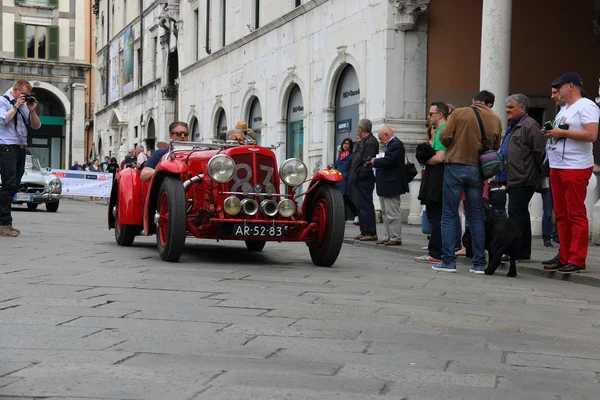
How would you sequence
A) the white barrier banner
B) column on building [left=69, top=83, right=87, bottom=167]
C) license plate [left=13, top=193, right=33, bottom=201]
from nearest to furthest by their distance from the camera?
license plate [left=13, top=193, right=33, bottom=201]
the white barrier banner
column on building [left=69, top=83, right=87, bottom=167]

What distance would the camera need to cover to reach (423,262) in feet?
35.2

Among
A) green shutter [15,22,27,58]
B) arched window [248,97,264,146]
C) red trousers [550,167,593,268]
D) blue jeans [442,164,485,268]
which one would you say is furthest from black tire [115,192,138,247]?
green shutter [15,22,27,58]

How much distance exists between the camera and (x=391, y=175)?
12.8m

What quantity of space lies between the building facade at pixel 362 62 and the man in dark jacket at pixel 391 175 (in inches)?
66.6

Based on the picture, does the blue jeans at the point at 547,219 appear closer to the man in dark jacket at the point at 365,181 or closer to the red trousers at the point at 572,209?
the man in dark jacket at the point at 365,181

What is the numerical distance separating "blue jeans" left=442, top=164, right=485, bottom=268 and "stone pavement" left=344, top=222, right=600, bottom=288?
792 mm

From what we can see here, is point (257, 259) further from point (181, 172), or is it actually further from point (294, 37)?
point (294, 37)

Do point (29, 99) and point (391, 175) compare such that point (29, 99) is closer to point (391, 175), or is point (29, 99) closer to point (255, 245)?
point (255, 245)

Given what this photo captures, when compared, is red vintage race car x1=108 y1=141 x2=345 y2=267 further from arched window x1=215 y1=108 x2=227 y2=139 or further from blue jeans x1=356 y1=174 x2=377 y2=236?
arched window x1=215 y1=108 x2=227 y2=139

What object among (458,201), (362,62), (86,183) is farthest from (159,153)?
(86,183)

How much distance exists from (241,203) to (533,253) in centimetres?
418

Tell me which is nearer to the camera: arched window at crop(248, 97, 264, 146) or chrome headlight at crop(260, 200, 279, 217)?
chrome headlight at crop(260, 200, 279, 217)

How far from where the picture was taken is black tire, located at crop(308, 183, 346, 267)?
30.5 ft

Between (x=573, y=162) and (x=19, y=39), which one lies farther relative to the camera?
(x=19, y=39)
